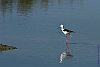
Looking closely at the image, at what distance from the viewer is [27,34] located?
19.8 m

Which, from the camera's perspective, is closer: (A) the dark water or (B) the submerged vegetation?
Answer: (A) the dark water

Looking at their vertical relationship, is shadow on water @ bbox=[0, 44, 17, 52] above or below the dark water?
above

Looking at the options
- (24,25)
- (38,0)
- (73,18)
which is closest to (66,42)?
(24,25)

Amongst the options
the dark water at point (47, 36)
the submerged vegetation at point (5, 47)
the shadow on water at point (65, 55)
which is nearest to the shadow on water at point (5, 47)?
the submerged vegetation at point (5, 47)

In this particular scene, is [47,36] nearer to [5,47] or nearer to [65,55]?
[5,47]

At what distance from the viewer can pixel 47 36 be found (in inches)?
763

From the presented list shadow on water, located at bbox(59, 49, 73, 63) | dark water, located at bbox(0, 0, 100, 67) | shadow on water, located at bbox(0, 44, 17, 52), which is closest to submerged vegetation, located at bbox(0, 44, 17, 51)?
shadow on water, located at bbox(0, 44, 17, 52)

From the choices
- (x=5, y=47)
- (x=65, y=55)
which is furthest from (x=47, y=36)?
(x=65, y=55)

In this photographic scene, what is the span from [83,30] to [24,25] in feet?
9.68

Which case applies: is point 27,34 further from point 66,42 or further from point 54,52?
point 54,52

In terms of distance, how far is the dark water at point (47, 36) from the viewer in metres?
14.6

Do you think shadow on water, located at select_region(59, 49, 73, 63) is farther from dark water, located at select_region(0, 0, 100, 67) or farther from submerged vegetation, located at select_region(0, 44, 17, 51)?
submerged vegetation, located at select_region(0, 44, 17, 51)

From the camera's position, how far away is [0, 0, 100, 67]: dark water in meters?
14.6

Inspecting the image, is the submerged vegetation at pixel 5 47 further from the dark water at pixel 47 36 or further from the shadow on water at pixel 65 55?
the shadow on water at pixel 65 55
